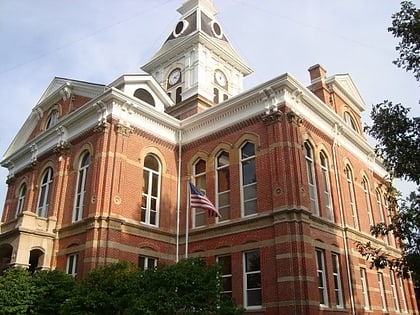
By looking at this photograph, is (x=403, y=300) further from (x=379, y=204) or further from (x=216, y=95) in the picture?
(x=216, y=95)

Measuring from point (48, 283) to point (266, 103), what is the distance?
39.1 ft

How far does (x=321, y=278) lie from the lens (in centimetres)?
1762

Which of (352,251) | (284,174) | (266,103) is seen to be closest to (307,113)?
(266,103)

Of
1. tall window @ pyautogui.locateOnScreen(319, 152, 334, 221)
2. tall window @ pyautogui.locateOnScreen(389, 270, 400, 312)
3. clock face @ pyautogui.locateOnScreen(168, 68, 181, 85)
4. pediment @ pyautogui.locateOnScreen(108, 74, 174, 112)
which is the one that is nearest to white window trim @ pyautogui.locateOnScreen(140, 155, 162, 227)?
pediment @ pyautogui.locateOnScreen(108, 74, 174, 112)

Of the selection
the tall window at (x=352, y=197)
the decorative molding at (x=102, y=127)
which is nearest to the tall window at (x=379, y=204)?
the tall window at (x=352, y=197)

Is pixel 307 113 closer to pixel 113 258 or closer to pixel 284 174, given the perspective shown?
pixel 284 174

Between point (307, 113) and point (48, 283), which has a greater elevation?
point (307, 113)

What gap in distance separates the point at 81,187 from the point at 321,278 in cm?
1200

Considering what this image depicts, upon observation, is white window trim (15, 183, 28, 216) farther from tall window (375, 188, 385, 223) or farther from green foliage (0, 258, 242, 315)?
tall window (375, 188, 385, 223)

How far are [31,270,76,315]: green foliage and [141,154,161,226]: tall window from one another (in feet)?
15.3

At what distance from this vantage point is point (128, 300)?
1310 centimetres

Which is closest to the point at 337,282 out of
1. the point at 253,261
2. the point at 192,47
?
the point at 253,261

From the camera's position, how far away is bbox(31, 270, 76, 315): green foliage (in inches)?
634

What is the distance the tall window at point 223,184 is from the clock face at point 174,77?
1139cm
